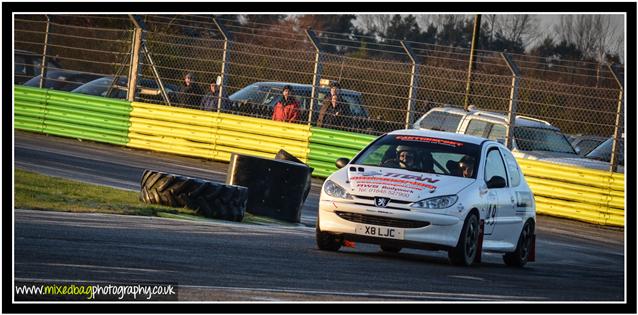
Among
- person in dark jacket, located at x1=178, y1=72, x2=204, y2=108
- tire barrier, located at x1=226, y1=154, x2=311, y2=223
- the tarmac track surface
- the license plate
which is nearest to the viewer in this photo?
the tarmac track surface

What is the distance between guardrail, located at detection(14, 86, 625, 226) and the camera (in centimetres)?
2059

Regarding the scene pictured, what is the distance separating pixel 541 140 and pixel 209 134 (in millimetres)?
6214

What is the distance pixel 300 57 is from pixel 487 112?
3740 mm

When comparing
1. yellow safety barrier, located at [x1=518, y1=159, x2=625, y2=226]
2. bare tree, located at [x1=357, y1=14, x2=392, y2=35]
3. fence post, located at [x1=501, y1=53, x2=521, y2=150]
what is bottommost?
yellow safety barrier, located at [x1=518, y1=159, x2=625, y2=226]

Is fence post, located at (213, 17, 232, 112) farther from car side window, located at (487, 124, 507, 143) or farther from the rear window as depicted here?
car side window, located at (487, 124, 507, 143)

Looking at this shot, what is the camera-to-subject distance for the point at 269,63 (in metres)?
23.9

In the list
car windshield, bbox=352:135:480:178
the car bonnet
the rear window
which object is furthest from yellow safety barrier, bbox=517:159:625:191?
the car bonnet

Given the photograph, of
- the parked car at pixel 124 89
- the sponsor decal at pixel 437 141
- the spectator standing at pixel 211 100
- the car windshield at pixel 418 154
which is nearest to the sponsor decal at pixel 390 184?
the car windshield at pixel 418 154

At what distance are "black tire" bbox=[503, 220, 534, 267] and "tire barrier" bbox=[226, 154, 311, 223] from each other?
2839mm

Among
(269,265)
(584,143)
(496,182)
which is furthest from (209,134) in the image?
(269,265)

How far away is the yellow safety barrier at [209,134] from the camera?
23.2 metres

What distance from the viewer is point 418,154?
13.3 meters

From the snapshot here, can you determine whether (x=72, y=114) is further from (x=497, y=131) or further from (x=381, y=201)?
(x=381, y=201)

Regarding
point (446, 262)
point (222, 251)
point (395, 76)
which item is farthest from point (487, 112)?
point (222, 251)
